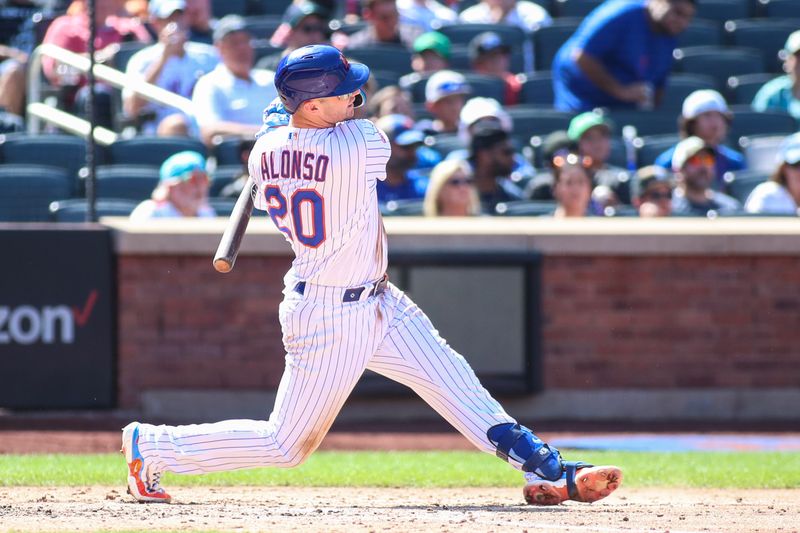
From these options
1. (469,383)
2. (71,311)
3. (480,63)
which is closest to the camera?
(469,383)

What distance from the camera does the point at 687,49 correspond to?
39.8 ft

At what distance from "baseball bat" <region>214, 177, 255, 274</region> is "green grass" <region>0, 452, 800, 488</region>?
5.80 ft

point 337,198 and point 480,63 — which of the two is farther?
point 480,63

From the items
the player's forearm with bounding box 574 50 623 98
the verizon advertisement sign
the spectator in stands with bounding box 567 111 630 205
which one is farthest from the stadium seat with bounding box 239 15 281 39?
the verizon advertisement sign

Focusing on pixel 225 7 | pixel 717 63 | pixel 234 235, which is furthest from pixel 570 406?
pixel 225 7

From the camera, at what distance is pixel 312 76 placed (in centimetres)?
470

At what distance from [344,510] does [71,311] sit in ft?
12.7

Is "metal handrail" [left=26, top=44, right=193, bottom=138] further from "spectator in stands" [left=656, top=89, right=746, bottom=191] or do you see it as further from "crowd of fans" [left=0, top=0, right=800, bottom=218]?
"spectator in stands" [left=656, top=89, right=746, bottom=191]

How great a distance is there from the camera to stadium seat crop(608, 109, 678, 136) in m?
10.7

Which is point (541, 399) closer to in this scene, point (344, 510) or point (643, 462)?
point (643, 462)

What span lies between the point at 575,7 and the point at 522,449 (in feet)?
27.5

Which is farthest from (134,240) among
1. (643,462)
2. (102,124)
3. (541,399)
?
(643,462)

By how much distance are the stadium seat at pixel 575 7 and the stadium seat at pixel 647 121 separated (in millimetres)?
2158

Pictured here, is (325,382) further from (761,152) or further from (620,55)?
(620,55)
